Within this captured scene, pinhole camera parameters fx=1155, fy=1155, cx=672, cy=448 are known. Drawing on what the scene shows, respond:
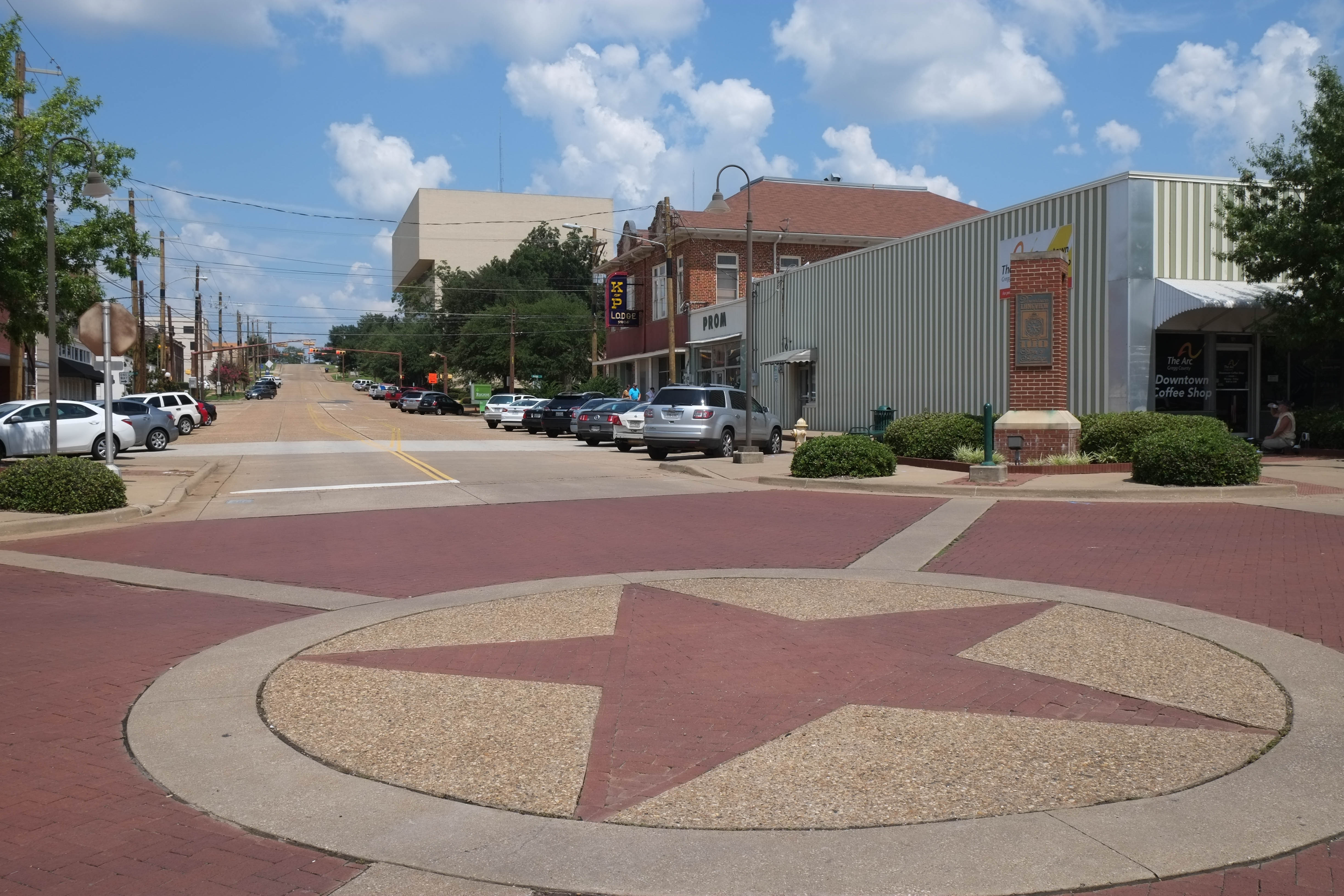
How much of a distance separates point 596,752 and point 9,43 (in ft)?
77.0

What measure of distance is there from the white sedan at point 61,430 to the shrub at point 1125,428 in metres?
20.2

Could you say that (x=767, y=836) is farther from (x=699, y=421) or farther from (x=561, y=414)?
(x=561, y=414)

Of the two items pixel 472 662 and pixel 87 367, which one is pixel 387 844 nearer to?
pixel 472 662

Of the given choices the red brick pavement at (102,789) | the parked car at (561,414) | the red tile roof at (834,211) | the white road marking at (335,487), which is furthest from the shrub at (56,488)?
the red tile roof at (834,211)

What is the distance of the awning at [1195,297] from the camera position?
23.2m

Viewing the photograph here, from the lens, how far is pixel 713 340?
47.2 meters

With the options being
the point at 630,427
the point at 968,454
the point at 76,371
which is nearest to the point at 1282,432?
the point at 968,454

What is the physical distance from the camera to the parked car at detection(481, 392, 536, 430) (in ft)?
168

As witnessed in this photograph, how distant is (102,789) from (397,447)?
2958cm

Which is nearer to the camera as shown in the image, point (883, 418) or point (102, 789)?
point (102, 789)

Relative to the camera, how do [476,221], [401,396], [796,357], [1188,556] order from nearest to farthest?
1. [1188,556]
2. [796,357]
3. [401,396]
4. [476,221]

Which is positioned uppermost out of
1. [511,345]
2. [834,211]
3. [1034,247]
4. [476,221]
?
[476,221]

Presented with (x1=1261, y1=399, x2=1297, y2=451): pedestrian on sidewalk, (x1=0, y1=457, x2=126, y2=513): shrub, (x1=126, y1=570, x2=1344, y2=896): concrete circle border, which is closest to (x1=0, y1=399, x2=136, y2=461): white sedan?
(x1=0, y1=457, x2=126, y2=513): shrub

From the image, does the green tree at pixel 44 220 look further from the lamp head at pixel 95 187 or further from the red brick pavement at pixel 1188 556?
the red brick pavement at pixel 1188 556
